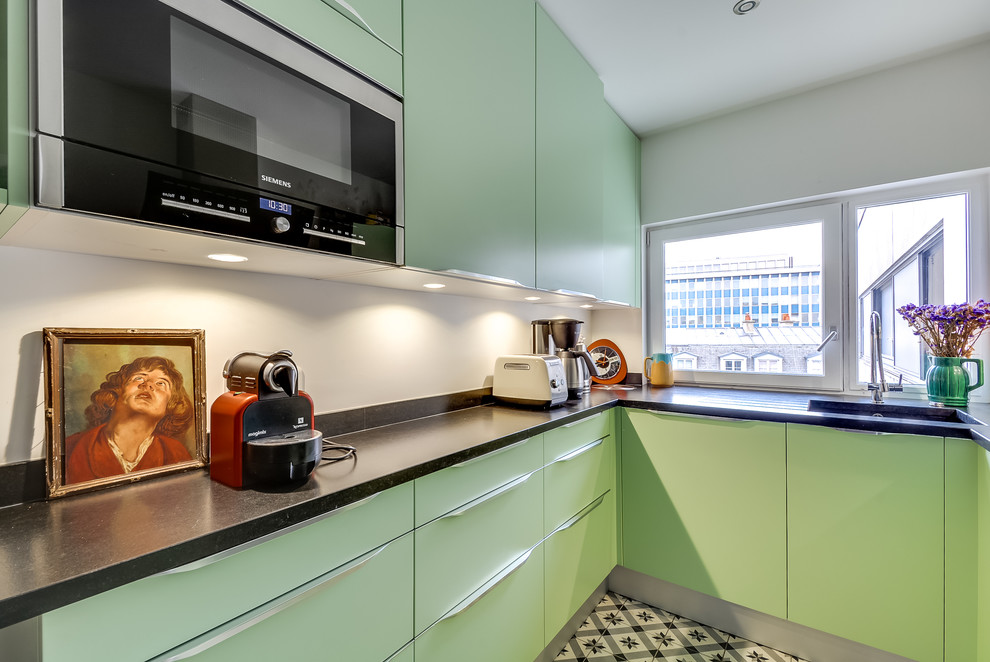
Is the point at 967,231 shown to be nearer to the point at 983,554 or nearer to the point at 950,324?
the point at 950,324

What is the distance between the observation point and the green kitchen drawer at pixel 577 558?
5.45 ft

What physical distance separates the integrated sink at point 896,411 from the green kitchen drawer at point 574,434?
0.96 m

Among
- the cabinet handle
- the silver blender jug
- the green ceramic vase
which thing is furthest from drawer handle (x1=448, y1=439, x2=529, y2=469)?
the green ceramic vase

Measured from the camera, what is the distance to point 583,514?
1.88 m

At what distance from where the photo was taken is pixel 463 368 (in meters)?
2.00

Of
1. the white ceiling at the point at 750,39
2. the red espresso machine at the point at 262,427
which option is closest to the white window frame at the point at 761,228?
the white ceiling at the point at 750,39

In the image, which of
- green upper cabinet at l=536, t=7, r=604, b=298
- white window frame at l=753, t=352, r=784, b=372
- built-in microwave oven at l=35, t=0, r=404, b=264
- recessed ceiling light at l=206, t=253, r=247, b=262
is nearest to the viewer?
built-in microwave oven at l=35, t=0, r=404, b=264

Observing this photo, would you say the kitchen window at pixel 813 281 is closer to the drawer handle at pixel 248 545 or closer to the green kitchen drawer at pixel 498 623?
the green kitchen drawer at pixel 498 623

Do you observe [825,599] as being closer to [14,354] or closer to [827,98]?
[827,98]

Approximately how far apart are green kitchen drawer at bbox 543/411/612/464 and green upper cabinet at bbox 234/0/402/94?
1.22 meters

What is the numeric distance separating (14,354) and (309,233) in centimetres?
61

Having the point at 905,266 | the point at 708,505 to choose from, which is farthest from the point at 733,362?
the point at 708,505

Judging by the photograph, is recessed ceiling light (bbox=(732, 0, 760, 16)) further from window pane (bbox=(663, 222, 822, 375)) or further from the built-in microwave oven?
the built-in microwave oven

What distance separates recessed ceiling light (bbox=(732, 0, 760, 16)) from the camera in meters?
1.73
